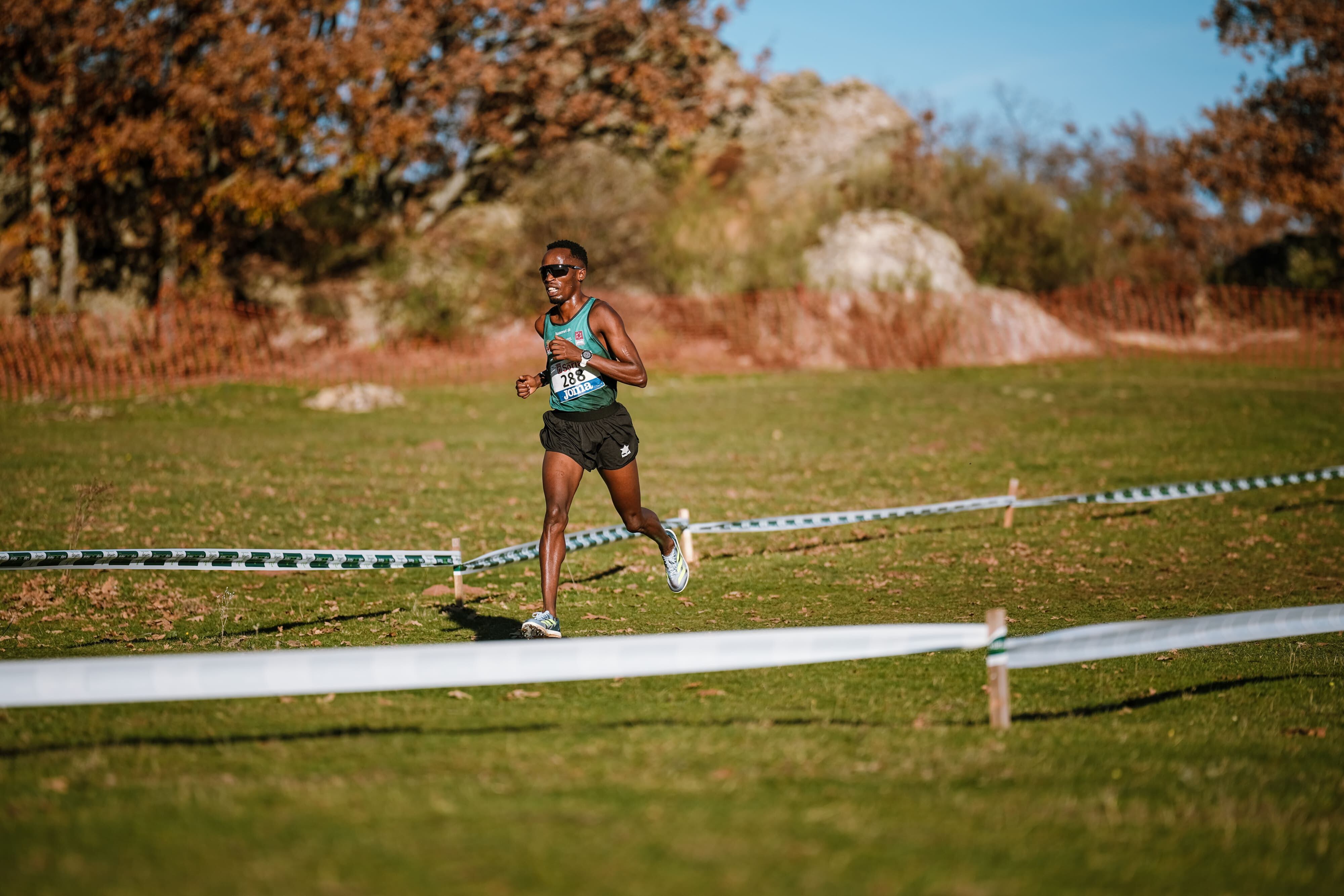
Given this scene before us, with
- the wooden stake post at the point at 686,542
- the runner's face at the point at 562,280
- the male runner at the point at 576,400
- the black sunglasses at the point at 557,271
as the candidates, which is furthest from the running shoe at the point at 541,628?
the wooden stake post at the point at 686,542

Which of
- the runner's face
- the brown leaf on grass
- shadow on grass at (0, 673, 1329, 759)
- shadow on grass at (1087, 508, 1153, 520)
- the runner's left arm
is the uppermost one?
the runner's face

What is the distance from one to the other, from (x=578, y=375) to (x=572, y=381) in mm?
54

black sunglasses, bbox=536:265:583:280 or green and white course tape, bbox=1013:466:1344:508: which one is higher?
black sunglasses, bbox=536:265:583:280

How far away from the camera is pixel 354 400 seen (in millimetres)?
24562

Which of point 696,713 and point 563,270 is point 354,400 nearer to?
point 563,270

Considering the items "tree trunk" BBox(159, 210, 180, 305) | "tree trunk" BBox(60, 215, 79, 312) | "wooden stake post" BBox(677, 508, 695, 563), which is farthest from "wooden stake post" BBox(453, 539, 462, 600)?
"tree trunk" BBox(159, 210, 180, 305)

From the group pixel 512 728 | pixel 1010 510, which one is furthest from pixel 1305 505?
pixel 512 728

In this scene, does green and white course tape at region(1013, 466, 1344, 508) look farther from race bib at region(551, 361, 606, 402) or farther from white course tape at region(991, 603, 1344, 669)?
race bib at region(551, 361, 606, 402)

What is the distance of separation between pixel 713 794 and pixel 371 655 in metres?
1.38

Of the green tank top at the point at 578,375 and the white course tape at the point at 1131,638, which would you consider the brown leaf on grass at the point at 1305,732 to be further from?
the green tank top at the point at 578,375

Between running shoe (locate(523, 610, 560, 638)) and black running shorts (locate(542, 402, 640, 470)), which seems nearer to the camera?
running shoe (locate(523, 610, 560, 638))

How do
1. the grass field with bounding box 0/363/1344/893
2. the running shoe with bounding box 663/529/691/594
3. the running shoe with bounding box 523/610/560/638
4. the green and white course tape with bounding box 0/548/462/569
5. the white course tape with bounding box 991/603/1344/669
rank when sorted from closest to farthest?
the grass field with bounding box 0/363/1344/893 < the white course tape with bounding box 991/603/1344/669 < the running shoe with bounding box 523/610/560/638 < the green and white course tape with bounding box 0/548/462/569 < the running shoe with bounding box 663/529/691/594

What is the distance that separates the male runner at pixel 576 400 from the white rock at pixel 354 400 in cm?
1735

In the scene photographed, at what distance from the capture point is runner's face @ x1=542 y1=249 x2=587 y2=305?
717 centimetres
